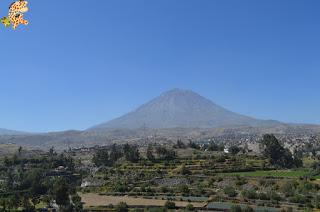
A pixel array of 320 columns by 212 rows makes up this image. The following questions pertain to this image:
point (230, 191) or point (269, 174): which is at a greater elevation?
point (269, 174)

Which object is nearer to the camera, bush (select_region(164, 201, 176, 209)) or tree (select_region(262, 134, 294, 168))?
bush (select_region(164, 201, 176, 209))

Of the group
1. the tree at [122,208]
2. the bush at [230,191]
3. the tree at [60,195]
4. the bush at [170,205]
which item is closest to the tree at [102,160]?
the bush at [230,191]

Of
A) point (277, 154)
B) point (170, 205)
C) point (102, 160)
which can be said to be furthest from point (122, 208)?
point (102, 160)

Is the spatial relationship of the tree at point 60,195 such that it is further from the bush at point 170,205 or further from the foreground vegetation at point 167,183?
the bush at point 170,205

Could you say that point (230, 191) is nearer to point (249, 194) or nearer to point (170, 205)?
point (249, 194)

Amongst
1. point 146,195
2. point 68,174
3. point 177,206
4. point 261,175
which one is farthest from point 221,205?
point 68,174

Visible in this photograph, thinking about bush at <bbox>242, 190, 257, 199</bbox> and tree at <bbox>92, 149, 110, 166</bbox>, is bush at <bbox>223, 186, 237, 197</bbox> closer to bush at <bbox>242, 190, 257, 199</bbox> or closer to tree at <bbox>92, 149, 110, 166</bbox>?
bush at <bbox>242, 190, 257, 199</bbox>

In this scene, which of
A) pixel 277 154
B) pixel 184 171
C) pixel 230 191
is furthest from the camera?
pixel 277 154

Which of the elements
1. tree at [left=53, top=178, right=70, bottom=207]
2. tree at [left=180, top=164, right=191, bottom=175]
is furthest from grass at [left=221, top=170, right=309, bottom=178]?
tree at [left=53, top=178, right=70, bottom=207]

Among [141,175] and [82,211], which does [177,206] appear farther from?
[141,175]

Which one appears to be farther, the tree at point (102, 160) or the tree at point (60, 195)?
the tree at point (102, 160)

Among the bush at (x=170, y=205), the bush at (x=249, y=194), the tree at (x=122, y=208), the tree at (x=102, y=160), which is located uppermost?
the tree at (x=102, y=160)
